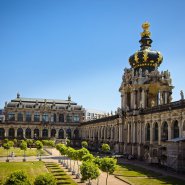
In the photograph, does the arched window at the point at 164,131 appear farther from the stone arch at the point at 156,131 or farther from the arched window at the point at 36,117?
the arched window at the point at 36,117

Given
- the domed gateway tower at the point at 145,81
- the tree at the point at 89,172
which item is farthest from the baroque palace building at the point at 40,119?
the tree at the point at 89,172

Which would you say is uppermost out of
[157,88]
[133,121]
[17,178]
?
[157,88]

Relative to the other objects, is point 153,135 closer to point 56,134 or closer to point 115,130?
point 115,130

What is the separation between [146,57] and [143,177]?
38687 millimetres

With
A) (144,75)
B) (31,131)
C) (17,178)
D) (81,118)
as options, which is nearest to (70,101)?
(81,118)

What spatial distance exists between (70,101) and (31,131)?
2459 centimetres

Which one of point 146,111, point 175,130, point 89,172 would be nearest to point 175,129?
point 175,130

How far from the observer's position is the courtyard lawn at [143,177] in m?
39.9

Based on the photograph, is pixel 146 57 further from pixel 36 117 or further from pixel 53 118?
pixel 36 117

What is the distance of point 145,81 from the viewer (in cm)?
7288

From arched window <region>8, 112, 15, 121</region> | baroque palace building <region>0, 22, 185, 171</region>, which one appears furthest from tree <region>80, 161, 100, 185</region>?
arched window <region>8, 112, 15, 121</region>

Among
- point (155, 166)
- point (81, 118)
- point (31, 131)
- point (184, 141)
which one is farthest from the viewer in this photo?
point (81, 118)

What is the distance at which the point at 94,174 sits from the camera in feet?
112

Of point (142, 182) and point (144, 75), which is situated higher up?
point (144, 75)
